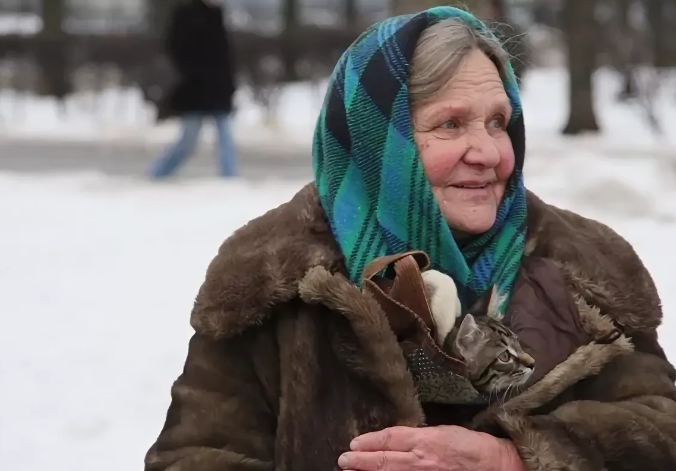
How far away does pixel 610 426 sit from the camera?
1.76 m

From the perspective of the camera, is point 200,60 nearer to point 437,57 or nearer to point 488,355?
point 437,57

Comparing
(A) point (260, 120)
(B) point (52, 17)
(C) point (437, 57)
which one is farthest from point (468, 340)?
(B) point (52, 17)

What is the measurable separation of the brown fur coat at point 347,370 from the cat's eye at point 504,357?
0.32 feet

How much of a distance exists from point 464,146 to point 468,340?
0.40 meters

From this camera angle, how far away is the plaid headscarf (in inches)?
71.3

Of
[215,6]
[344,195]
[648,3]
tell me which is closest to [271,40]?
[215,6]

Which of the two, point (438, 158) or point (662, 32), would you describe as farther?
point (662, 32)

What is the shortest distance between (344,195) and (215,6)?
6.56m

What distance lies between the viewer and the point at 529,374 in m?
1.71

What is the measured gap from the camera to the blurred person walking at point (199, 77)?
8.04 metres

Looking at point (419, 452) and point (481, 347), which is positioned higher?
point (481, 347)

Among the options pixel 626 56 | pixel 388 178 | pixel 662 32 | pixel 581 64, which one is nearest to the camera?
pixel 388 178

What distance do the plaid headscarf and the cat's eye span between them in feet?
0.57

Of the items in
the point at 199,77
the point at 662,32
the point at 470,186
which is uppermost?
the point at 470,186
